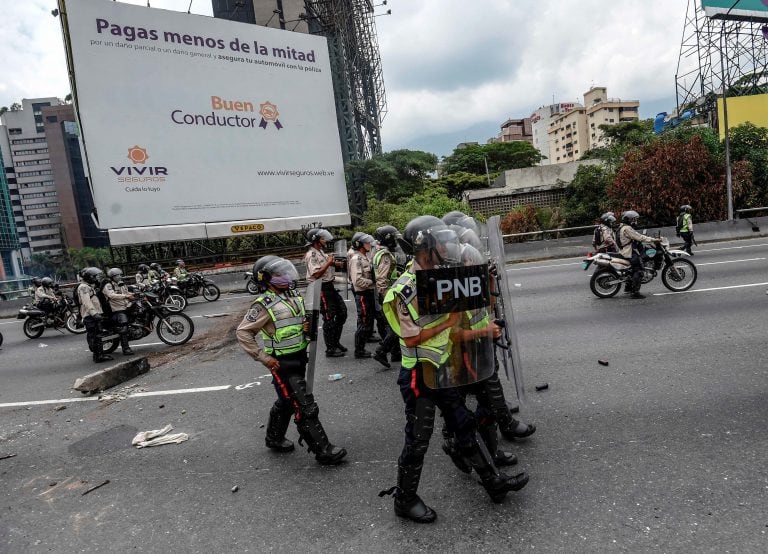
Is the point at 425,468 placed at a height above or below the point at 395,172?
below

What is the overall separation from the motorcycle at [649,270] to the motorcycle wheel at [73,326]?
Answer: 439 inches

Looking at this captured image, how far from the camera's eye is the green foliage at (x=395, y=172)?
25.7 metres

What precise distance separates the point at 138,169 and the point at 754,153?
24.6 m

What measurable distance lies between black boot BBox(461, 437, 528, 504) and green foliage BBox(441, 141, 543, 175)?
1786 inches

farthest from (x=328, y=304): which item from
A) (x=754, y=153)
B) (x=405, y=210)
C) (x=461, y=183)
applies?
(x=461, y=183)

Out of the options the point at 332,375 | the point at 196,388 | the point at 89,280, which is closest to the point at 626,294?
the point at 332,375

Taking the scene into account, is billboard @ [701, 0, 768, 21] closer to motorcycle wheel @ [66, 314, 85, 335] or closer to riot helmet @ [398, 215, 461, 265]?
riot helmet @ [398, 215, 461, 265]

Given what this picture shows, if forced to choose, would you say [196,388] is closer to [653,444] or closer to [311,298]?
[311,298]

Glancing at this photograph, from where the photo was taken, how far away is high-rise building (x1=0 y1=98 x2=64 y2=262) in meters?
95.0

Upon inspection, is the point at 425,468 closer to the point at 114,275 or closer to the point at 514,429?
the point at 514,429

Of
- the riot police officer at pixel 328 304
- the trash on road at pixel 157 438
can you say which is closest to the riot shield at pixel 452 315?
→ the trash on road at pixel 157 438

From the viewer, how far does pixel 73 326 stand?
443 inches

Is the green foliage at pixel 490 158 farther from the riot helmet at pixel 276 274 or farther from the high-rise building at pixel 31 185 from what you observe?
the high-rise building at pixel 31 185

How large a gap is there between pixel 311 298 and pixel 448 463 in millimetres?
1682
